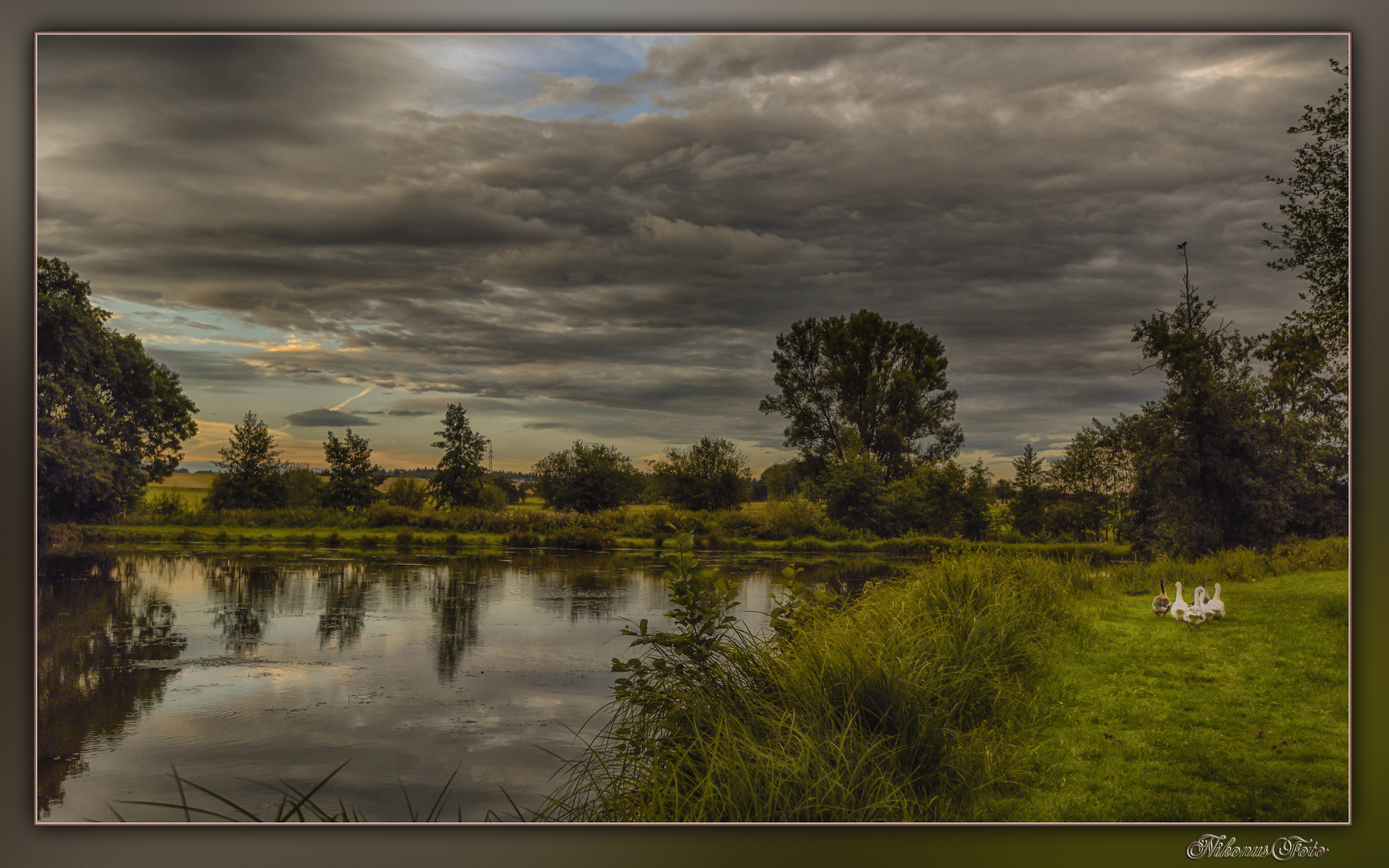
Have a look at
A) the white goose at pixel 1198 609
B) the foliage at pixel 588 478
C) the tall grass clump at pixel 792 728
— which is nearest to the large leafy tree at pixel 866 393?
the foliage at pixel 588 478

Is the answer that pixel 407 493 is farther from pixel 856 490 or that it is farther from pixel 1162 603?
pixel 1162 603

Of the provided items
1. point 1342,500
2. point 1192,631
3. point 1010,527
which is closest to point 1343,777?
point 1192,631

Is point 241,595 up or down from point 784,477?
down

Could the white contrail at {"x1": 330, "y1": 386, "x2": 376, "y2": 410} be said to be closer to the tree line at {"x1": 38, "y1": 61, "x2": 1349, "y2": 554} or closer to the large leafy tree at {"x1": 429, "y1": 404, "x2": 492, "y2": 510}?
the tree line at {"x1": 38, "y1": 61, "x2": 1349, "y2": 554}

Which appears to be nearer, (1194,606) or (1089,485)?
(1194,606)

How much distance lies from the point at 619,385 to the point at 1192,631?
3972 mm

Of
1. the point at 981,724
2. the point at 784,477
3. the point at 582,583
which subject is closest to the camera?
the point at 981,724

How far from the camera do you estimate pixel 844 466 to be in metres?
4.93

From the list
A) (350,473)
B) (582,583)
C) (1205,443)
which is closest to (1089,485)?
(1205,443)

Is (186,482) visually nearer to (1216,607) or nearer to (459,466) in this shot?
(459,466)

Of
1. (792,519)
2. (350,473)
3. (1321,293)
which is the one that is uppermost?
(1321,293)

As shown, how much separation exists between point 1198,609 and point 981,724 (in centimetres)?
192

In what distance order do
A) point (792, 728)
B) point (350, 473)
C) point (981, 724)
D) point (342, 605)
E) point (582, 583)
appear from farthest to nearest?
point (582, 583), point (342, 605), point (350, 473), point (981, 724), point (792, 728)

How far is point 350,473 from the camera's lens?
4613 mm
